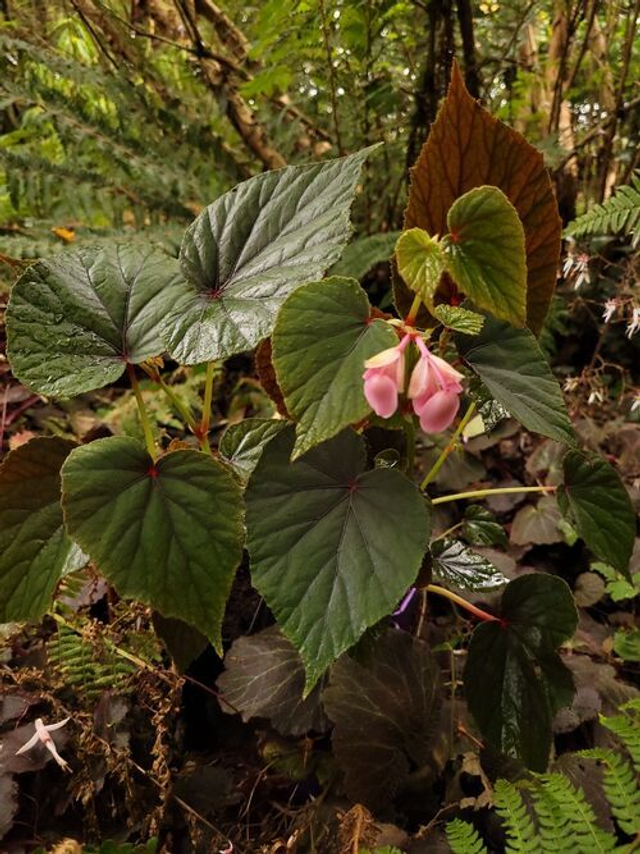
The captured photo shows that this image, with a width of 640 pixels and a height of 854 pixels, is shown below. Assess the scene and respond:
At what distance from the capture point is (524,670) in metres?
0.62

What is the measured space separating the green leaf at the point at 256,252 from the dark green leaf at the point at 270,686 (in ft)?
1.45

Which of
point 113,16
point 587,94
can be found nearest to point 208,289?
point 113,16

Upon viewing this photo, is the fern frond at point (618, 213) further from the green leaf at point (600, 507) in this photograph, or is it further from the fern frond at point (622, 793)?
the fern frond at point (622, 793)

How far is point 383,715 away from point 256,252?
0.55m

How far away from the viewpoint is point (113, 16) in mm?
1472

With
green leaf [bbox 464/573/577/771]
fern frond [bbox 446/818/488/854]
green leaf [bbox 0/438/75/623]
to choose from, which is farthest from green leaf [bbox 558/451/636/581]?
green leaf [bbox 0/438/75/623]

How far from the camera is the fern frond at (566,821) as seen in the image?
0.49 metres

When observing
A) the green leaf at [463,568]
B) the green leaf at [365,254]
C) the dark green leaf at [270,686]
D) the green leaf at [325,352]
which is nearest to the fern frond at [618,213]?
the green leaf at [365,254]

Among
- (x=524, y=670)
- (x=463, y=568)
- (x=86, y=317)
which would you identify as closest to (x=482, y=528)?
(x=463, y=568)

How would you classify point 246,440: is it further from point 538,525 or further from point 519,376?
point 538,525

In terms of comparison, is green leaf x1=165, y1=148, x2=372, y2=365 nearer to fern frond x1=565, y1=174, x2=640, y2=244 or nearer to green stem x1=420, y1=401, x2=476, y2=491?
green stem x1=420, y1=401, x2=476, y2=491

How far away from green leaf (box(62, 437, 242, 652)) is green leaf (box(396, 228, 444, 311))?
0.22 meters

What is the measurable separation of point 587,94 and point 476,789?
1931mm

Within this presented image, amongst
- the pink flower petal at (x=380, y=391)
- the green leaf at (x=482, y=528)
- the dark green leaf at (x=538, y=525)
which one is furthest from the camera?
the dark green leaf at (x=538, y=525)
